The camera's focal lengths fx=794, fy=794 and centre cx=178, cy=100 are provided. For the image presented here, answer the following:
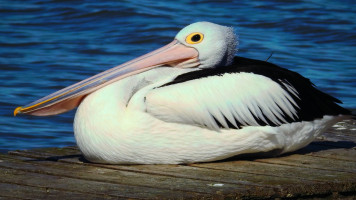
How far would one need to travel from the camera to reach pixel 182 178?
449 centimetres

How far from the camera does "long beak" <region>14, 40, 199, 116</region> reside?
508cm

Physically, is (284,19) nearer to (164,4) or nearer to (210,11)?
(210,11)

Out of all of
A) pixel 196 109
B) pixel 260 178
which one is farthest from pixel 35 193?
pixel 260 178

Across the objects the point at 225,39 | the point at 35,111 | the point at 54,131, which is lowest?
the point at 54,131

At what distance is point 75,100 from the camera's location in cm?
512

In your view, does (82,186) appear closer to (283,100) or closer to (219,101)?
(219,101)

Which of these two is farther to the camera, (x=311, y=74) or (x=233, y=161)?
(x=311, y=74)

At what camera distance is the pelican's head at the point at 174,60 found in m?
5.08

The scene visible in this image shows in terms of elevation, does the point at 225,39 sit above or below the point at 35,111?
above

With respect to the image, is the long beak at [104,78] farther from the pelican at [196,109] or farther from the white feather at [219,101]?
the white feather at [219,101]

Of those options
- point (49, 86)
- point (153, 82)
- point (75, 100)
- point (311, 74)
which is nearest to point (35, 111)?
point (75, 100)

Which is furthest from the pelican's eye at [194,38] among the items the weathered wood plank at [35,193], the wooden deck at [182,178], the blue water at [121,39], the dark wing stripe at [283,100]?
the blue water at [121,39]

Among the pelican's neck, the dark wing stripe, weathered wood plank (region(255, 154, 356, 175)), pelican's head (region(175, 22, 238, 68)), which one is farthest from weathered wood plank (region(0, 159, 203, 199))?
pelican's head (region(175, 22, 238, 68))

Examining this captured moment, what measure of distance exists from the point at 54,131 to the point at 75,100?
3771 millimetres
